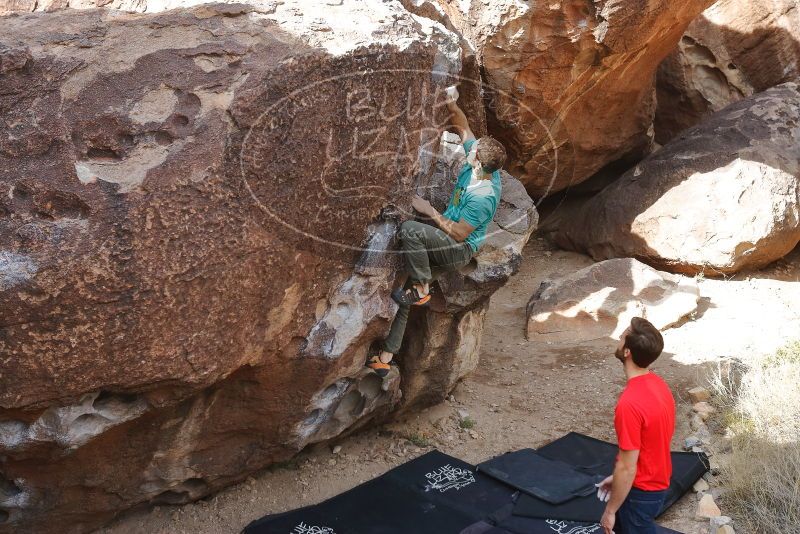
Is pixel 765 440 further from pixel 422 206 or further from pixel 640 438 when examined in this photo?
pixel 422 206

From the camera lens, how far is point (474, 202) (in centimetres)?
416

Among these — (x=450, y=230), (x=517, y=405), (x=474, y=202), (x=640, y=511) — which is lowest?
(x=517, y=405)

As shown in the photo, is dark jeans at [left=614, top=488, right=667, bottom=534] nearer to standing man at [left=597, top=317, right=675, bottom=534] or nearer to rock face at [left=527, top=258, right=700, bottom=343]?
standing man at [left=597, top=317, right=675, bottom=534]

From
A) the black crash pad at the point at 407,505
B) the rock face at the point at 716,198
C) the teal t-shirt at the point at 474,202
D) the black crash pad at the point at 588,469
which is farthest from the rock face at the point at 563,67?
the black crash pad at the point at 407,505

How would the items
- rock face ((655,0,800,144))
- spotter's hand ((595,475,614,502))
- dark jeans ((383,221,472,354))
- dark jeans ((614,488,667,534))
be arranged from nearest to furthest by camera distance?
1. dark jeans ((614,488,667,534))
2. spotter's hand ((595,475,614,502))
3. dark jeans ((383,221,472,354))
4. rock face ((655,0,800,144))

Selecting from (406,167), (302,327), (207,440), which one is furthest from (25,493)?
(406,167)

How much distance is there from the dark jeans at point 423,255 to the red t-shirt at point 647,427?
1.39 meters

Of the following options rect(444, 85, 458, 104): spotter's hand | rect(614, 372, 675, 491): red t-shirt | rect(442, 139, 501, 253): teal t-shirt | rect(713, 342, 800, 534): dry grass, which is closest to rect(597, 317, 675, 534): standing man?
rect(614, 372, 675, 491): red t-shirt

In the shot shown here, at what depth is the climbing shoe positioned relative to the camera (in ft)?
13.8

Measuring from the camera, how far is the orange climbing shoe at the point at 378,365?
4285mm

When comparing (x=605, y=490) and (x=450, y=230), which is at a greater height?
(x=450, y=230)

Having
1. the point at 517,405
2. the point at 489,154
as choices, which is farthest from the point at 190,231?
the point at 517,405

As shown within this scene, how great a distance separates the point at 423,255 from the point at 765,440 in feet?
6.61

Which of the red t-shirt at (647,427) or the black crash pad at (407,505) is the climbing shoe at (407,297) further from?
the red t-shirt at (647,427)
